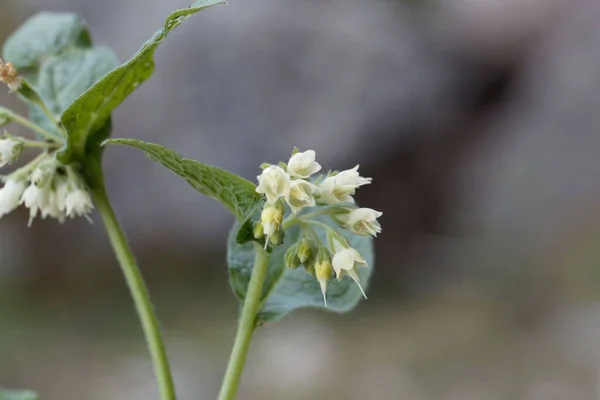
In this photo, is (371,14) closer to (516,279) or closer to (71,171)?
(516,279)

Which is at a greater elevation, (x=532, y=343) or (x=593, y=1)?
(x=593, y=1)

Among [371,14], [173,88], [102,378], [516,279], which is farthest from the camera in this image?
[371,14]

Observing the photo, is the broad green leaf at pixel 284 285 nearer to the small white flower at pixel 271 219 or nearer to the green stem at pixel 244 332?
the green stem at pixel 244 332

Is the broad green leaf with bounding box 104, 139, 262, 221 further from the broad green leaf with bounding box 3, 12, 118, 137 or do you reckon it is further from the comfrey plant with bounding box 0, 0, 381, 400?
the broad green leaf with bounding box 3, 12, 118, 137

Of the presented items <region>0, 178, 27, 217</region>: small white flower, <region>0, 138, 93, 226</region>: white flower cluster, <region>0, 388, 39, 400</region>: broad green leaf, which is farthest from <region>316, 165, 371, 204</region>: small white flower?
<region>0, 388, 39, 400</region>: broad green leaf

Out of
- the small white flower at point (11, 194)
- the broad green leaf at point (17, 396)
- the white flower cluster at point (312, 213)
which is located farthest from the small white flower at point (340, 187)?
the broad green leaf at point (17, 396)

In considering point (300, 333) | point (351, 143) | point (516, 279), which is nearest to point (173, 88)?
point (351, 143)
